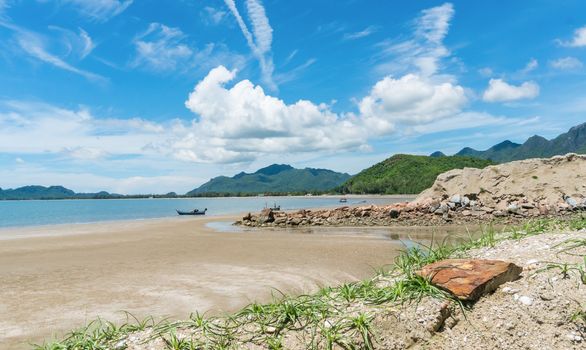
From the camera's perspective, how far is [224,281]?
10.9 meters

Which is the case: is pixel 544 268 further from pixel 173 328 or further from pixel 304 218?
pixel 304 218

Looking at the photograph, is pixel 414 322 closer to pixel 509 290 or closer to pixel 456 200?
pixel 509 290

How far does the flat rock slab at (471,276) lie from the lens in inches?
181

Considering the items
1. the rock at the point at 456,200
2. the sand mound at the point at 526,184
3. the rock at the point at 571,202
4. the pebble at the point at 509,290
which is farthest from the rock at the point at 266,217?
the pebble at the point at 509,290

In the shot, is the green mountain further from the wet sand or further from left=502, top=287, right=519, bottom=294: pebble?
left=502, top=287, right=519, bottom=294: pebble

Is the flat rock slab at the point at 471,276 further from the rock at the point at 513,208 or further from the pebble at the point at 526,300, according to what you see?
the rock at the point at 513,208

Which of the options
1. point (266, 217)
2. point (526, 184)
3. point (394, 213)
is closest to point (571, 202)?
point (526, 184)

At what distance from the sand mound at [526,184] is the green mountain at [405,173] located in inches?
4081

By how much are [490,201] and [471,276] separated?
81.4ft

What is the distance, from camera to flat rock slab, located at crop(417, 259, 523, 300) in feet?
15.1

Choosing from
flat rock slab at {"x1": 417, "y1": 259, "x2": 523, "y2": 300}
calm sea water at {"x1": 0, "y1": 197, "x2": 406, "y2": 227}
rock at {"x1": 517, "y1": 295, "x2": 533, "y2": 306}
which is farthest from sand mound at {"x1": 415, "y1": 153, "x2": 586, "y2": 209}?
calm sea water at {"x1": 0, "y1": 197, "x2": 406, "y2": 227}

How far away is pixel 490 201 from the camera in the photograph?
87.8 ft

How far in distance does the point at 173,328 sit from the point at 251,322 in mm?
956

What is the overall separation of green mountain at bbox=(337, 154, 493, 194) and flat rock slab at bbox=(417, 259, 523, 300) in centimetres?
13129
